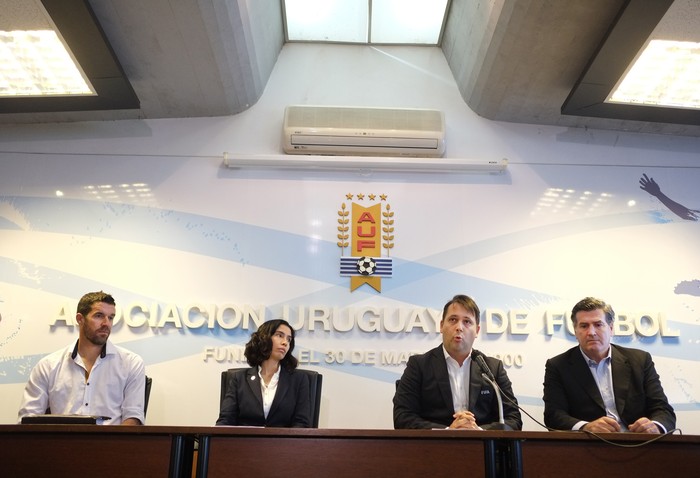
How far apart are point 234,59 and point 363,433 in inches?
120

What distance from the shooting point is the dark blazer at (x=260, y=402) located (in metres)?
3.35

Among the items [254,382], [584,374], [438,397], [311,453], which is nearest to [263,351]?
[254,382]

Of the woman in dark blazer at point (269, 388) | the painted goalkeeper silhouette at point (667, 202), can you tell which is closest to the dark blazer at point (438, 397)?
the woman in dark blazer at point (269, 388)

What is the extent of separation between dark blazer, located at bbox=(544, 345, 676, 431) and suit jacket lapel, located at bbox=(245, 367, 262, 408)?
1471mm

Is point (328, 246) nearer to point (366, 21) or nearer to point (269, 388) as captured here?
point (269, 388)

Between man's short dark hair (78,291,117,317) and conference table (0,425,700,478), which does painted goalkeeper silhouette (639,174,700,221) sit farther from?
man's short dark hair (78,291,117,317)

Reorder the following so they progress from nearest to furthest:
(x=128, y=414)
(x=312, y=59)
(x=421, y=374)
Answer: (x=421, y=374) → (x=128, y=414) → (x=312, y=59)

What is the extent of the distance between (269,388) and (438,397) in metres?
0.95

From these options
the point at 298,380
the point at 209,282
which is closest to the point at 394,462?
the point at 298,380

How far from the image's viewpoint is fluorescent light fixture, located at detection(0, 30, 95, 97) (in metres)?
3.96

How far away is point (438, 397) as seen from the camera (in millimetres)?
3066

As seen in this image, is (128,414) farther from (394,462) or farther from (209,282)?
(394,462)

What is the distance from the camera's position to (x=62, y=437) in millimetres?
2133

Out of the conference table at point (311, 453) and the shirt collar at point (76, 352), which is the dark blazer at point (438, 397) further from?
the shirt collar at point (76, 352)
